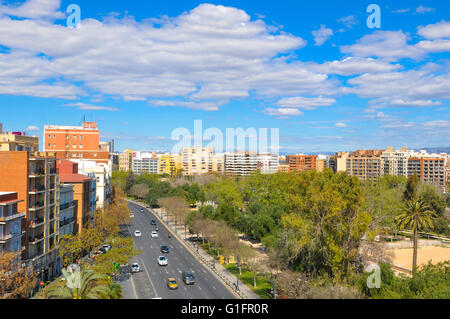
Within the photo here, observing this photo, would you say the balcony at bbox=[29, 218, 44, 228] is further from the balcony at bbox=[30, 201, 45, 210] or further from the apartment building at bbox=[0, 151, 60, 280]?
the balcony at bbox=[30, 201, 45, 210]

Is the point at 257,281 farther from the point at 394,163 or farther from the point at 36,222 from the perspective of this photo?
the point at 394,163

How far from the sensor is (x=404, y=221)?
165ft

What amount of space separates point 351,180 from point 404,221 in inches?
478

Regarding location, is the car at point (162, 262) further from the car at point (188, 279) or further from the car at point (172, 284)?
the car at point (172, 284)

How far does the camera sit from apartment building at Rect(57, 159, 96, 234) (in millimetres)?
57375

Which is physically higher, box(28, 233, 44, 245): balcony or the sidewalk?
box(28, 233, 44, 245): balcony

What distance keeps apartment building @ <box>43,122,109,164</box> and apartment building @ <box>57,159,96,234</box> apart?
1723 inches

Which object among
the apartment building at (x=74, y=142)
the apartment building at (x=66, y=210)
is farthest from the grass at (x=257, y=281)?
the apartment building at (x=74, y=142)

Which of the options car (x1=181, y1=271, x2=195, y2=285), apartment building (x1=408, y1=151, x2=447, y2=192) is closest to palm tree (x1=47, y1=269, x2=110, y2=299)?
car (x1=181, y1=271, x2=195, y2=285)

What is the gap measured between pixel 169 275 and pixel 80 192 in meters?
19.9

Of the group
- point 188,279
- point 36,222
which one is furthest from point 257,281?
point 36,222

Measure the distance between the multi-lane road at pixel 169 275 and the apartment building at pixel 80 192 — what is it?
9.63m

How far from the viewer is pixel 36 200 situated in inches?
1676

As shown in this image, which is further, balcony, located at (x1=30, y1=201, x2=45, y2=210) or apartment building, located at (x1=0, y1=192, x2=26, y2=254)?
balcony, located at (x1=30, y1=201, x2=45, y2=210)
